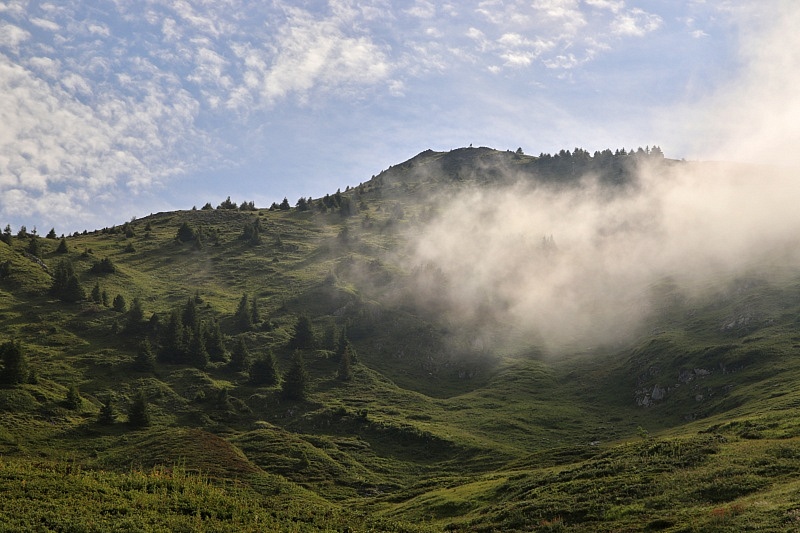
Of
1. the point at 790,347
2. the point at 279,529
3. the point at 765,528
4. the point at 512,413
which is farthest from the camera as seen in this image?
the point at 512,413

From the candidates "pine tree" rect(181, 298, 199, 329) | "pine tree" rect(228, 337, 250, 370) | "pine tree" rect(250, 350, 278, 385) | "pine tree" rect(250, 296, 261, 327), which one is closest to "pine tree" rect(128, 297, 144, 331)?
"pine tree" rect(181, 298, 199, 329)

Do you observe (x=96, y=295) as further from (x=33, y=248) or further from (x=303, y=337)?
(x=303, y=337)

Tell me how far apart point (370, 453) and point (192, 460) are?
36508 millimetres

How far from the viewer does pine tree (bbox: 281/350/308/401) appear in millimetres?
133250

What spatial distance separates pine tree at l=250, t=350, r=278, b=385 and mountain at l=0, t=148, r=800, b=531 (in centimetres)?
72

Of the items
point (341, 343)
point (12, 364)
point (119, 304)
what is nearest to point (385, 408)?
point (341, 343)

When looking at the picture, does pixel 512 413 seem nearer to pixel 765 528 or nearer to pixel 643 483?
pixel 643 483

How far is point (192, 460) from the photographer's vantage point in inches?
3393

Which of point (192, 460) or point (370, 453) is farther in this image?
point (370, 453)

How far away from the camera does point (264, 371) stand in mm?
139000

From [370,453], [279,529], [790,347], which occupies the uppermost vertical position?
[790,347]

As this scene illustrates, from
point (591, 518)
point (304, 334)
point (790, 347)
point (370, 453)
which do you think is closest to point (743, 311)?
point (790, 347)

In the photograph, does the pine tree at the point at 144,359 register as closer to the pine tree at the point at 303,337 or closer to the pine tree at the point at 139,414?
the pine tree at the point at 139,414

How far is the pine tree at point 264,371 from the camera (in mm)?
138500
